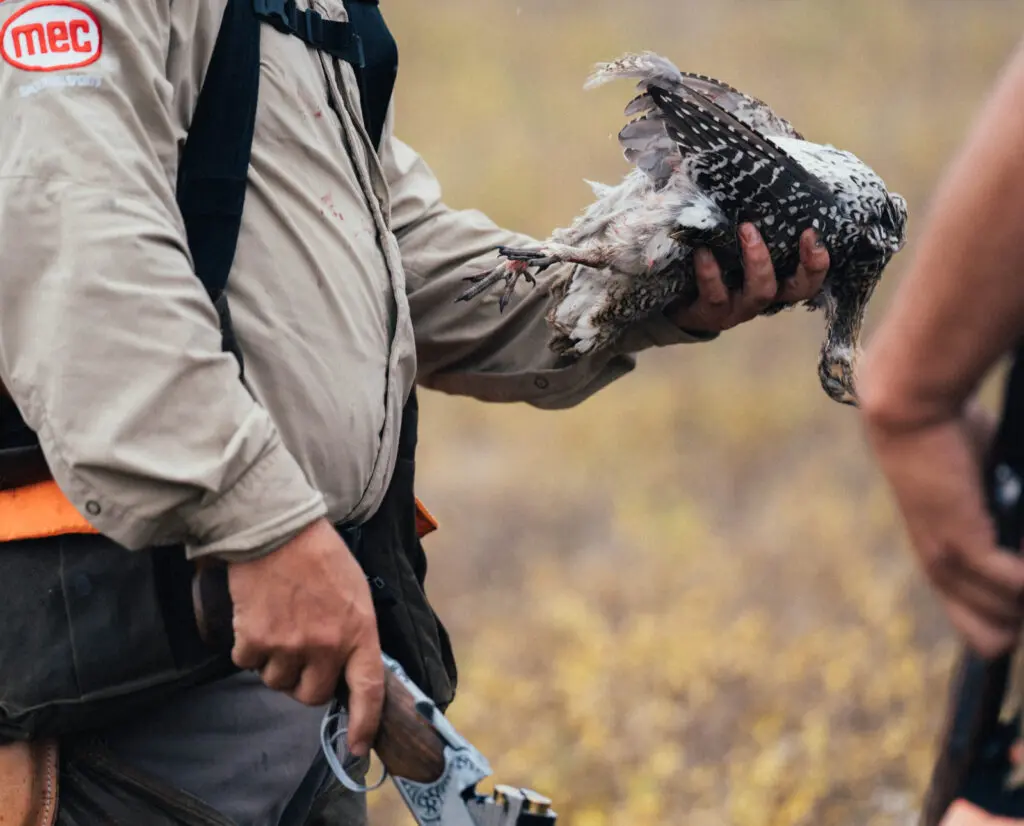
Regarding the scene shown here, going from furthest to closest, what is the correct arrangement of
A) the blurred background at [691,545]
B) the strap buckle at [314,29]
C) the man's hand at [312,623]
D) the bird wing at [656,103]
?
the blurred background at [691,545] < the bird wing at [656,103] < the strap buckle at [314,29] < the man's hand at [312,623]

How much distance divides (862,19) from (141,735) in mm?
11658

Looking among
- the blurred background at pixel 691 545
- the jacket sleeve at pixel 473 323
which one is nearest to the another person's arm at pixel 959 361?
the jacket sleeve at pixel 473 323

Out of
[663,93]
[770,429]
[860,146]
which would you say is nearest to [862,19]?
[860,146]

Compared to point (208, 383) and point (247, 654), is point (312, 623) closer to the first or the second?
point (247, 654)

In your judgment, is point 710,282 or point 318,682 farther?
point 710,282

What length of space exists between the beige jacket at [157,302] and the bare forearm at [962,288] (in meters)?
0.90

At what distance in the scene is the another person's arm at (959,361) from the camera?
1322 mm

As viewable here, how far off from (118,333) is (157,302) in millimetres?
72

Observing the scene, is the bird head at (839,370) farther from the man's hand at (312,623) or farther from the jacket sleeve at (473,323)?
the man's hand at (312,623)

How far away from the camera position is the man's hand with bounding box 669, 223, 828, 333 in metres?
2.71

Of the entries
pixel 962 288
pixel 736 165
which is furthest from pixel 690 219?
pixel 962 288

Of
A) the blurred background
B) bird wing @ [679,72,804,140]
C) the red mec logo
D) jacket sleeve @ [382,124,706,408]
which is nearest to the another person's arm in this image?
the red mec logo

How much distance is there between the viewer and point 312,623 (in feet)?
6.48

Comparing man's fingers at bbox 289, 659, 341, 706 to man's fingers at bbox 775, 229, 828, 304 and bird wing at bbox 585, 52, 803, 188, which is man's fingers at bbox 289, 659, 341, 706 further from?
bird wing at bbox 585, 52, 803, 188
